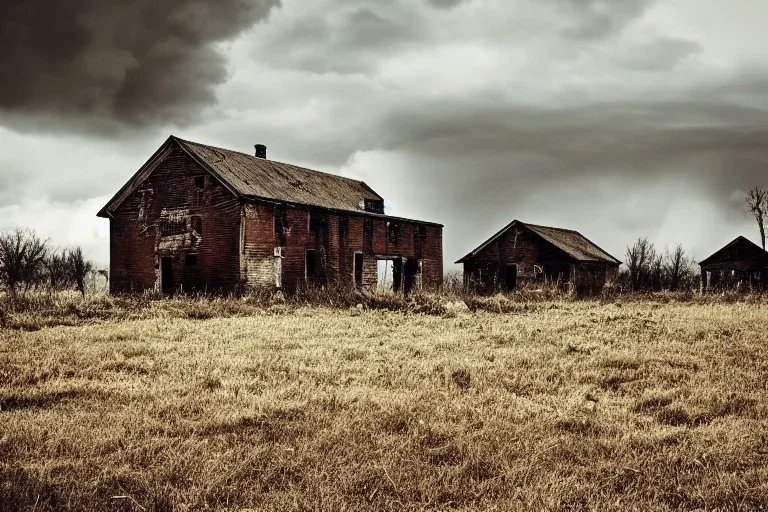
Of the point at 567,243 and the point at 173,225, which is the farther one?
the point at 567,243

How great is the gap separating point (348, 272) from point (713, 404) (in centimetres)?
2462

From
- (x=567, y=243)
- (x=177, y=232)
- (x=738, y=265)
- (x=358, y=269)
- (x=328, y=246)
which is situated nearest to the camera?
(x=177, y=232)

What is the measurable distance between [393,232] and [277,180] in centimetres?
767

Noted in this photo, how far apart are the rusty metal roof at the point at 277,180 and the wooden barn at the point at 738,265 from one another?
2617 cm

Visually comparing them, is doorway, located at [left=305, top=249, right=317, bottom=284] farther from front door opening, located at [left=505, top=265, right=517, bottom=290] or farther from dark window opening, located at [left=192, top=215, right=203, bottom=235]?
front door opening, located at [left=505, top=265, right=517, bottom=290]

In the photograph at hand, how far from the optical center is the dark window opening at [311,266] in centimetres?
2928

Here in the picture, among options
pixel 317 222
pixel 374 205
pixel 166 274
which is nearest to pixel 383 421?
pixel 166 274

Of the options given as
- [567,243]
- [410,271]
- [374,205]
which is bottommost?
[410,271]

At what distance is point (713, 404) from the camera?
7.32 metres

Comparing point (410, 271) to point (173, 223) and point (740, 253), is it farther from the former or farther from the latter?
point (740, 253)

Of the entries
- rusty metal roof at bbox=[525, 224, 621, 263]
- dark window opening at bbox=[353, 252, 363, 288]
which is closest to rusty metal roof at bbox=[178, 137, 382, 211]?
dark window opening at bbox=[353, 252, 363, 288]

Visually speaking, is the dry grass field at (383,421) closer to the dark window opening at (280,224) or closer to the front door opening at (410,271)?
the dark window opening at (280,224)

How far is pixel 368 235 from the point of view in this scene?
33062mm

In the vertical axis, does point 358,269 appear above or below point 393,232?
below
